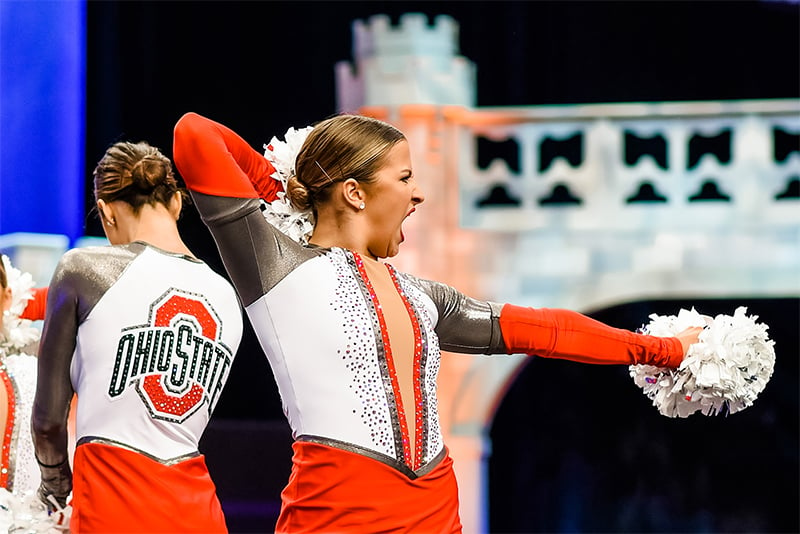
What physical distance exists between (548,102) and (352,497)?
16.1 feet

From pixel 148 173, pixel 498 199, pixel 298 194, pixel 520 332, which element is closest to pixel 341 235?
pixel 298 194

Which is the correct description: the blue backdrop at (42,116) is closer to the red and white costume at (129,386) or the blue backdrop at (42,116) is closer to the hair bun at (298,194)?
the red and white costume at (129,386)

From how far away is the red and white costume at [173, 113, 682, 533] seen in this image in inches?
69.6

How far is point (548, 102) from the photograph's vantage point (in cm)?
644

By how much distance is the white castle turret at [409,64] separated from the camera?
536 centimetres

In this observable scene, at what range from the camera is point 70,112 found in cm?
495

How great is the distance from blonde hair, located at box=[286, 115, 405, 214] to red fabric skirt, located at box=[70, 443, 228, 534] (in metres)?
0.61

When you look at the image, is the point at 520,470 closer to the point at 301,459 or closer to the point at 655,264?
the point at 655,264

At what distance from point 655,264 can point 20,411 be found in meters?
3.54

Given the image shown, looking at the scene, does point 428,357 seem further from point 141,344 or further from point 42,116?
point 42,116

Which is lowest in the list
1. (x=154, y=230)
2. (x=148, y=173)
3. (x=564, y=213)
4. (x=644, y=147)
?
(x=564, y=213)

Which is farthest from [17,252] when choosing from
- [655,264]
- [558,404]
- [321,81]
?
[558,404]

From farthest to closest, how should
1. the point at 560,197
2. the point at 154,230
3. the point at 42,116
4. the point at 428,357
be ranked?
the point at 560,197
the point at 42,116
the point at 154,230
the point at 428,357

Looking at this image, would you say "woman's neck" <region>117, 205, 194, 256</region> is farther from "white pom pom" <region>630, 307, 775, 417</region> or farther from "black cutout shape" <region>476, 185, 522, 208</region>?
"black cutout shape" <region>476, 185, 522, 208</region>
